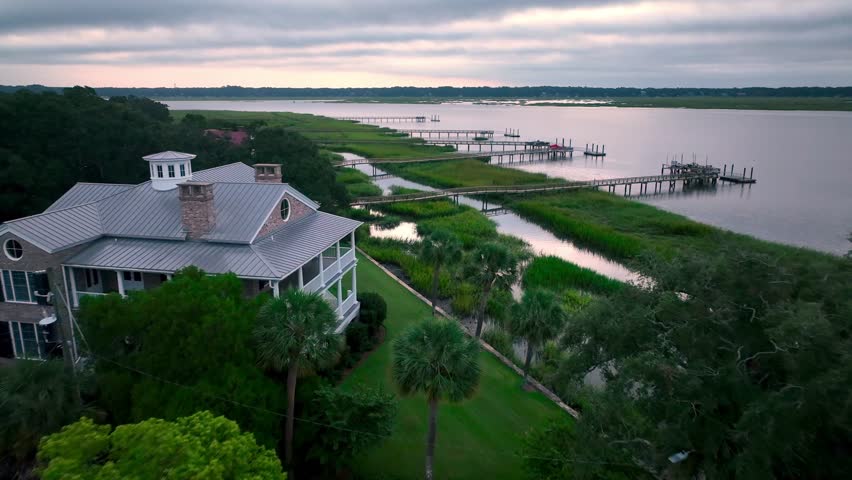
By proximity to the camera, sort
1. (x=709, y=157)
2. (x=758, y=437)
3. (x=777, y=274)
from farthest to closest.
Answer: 1. (x=709, y=157)
2. (x=777, y=274)
3. (x=758, y=437)

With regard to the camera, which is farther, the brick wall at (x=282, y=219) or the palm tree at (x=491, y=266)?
the palm tree at (x=491, y=266)

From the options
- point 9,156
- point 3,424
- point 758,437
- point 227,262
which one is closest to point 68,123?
point 9,156

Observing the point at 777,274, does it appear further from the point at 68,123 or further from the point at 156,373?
the point at 68,123

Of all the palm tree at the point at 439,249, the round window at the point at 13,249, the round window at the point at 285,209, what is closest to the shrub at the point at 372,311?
the palm tree at the point at 439,249

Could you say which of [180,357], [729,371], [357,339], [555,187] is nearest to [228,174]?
[357,339]

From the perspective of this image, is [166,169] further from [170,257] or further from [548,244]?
[548,244]

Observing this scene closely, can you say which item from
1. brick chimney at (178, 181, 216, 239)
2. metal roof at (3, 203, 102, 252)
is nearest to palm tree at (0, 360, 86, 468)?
metal roof at (3, 203, 102, 252)

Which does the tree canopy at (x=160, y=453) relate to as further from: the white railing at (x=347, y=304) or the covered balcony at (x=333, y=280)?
the white railing at (x=347, y=304)
